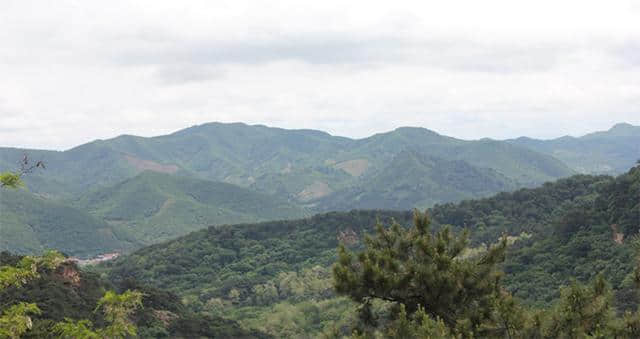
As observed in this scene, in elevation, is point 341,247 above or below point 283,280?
above

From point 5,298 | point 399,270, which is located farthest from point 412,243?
point 5,298

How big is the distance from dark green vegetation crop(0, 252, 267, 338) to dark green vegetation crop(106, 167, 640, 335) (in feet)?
57.1

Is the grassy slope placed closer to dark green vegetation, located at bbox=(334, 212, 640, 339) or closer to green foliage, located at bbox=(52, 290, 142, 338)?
dark green vegetation, located at bbox=(334, 212, 640, 339)

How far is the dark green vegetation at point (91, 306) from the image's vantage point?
1992 inches

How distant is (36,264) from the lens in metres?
17.0

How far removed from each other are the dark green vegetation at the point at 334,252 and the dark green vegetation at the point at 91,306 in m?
17.4

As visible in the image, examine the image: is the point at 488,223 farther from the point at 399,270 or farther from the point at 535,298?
the point at 399,270

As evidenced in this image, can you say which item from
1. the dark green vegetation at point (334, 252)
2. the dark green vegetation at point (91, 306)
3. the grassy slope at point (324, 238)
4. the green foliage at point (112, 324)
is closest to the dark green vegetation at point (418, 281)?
the green foliage at point (112, 324)

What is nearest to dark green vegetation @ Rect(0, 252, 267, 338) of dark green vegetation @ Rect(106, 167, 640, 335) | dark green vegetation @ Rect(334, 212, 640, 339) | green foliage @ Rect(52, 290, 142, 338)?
dark green vegetation @ Rect(106, 167, 640, 335)

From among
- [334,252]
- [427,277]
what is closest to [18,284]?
[427,277]

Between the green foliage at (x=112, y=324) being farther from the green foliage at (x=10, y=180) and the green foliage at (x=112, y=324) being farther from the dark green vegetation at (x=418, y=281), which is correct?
the dark green vegetation at (x=418, y=281)

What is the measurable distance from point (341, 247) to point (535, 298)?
51233 mm

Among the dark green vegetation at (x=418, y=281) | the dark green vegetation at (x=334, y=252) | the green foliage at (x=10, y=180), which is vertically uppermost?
the green foliage at (x=10, y=180)

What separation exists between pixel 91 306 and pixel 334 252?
260 feet
